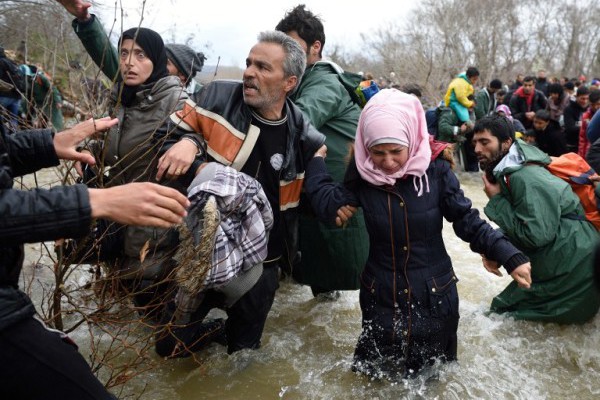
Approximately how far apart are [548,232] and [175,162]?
240cm

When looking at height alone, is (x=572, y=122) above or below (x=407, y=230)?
above

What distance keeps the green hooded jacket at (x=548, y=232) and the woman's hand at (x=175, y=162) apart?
210 cm

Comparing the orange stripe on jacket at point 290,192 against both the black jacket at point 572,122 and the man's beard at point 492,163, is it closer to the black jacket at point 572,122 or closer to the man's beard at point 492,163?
the man's beard at point 492,163

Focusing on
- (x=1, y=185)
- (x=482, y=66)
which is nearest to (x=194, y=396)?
(x=1, y=185)

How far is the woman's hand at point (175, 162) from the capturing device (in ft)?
8.06

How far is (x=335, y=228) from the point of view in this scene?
353 cm

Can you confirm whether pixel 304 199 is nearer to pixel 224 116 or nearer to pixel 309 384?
pixel 224 116

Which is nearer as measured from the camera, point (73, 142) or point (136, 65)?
point (73, 142)

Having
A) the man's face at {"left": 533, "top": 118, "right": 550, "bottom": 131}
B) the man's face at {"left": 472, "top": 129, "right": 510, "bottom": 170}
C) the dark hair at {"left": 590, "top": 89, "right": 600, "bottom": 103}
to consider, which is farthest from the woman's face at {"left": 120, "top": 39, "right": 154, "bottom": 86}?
the man's face at {"left": 533, "top": 118, "right": 550, "bottom": 131}

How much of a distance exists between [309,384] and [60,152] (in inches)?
76.3

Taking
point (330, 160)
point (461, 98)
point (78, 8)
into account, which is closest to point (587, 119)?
point (461, 98)

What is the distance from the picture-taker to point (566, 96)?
10.7 metres

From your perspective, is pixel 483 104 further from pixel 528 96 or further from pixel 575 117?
pixel 575 117

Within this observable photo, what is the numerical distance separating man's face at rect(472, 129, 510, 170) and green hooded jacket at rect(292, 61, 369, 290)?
112cm
